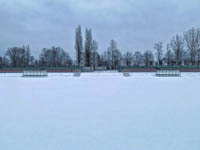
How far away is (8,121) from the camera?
4180mm

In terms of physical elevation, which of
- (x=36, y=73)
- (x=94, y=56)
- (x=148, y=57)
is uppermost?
(x=148, y=57)

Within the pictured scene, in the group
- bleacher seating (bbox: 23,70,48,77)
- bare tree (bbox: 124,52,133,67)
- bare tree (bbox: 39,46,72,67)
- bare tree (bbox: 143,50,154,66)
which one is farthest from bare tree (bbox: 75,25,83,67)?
bare tree (bbox: 143,50,154,66)

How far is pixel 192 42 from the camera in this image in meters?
41.3

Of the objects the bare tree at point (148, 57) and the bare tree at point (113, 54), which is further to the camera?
the bare tree at point (148, 57)

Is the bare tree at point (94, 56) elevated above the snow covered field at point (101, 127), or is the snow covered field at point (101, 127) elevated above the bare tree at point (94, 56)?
the bare tree at point (94, 56)

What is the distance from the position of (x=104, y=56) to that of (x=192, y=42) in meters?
25.2

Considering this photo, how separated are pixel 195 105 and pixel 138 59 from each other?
50444 millimetres

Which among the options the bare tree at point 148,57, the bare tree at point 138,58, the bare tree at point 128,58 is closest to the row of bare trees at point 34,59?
the bare tree at point 128,58

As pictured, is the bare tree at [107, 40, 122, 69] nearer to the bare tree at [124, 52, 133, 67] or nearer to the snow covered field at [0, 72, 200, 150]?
the bare tree at [124, 52, 133, 67]

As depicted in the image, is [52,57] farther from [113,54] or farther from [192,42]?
[192,42]

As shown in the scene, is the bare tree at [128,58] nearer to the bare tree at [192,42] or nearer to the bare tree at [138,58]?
the bare tree at [138,58]

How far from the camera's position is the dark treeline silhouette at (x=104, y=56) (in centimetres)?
4053

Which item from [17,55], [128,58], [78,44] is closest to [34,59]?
[17,55]

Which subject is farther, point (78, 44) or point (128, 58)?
point (128, 58)
